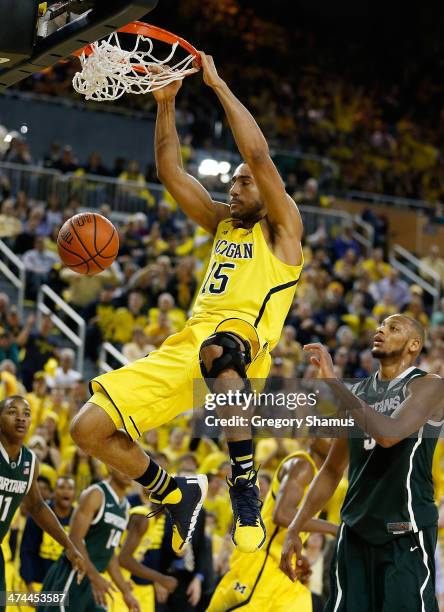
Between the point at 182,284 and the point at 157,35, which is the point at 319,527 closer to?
the point at 157,35

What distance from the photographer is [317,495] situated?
20.7ft

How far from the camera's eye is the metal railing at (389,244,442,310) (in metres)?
19.0

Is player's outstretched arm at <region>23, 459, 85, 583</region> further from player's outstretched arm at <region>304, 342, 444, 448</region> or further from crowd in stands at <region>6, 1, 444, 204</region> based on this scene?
crowd in stands at <region>6, 1, 444, 204</region>

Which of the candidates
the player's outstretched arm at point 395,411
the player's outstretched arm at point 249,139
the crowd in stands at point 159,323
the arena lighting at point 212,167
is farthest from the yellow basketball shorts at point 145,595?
the arena lighting at point 212,167

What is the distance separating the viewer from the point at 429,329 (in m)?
17.2

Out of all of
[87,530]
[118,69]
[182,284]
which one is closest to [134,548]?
[87,530]

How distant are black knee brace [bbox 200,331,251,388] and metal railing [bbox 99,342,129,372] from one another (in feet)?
23.5

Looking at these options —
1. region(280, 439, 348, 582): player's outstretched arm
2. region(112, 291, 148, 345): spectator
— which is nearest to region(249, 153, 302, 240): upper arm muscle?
region(280, 439, 348, 582): player's outstretched arm

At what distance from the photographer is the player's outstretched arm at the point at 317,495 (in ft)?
20.7

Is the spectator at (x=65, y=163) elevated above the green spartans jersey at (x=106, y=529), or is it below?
above

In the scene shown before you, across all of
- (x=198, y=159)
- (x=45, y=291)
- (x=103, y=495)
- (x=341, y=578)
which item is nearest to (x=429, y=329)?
(x=198, y=159)

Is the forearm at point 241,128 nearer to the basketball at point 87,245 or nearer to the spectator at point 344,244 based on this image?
the basketball at point 87,245

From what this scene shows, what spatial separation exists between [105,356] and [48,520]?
20.1 ft

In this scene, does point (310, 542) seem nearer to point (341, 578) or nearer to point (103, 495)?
point (103, 495)
